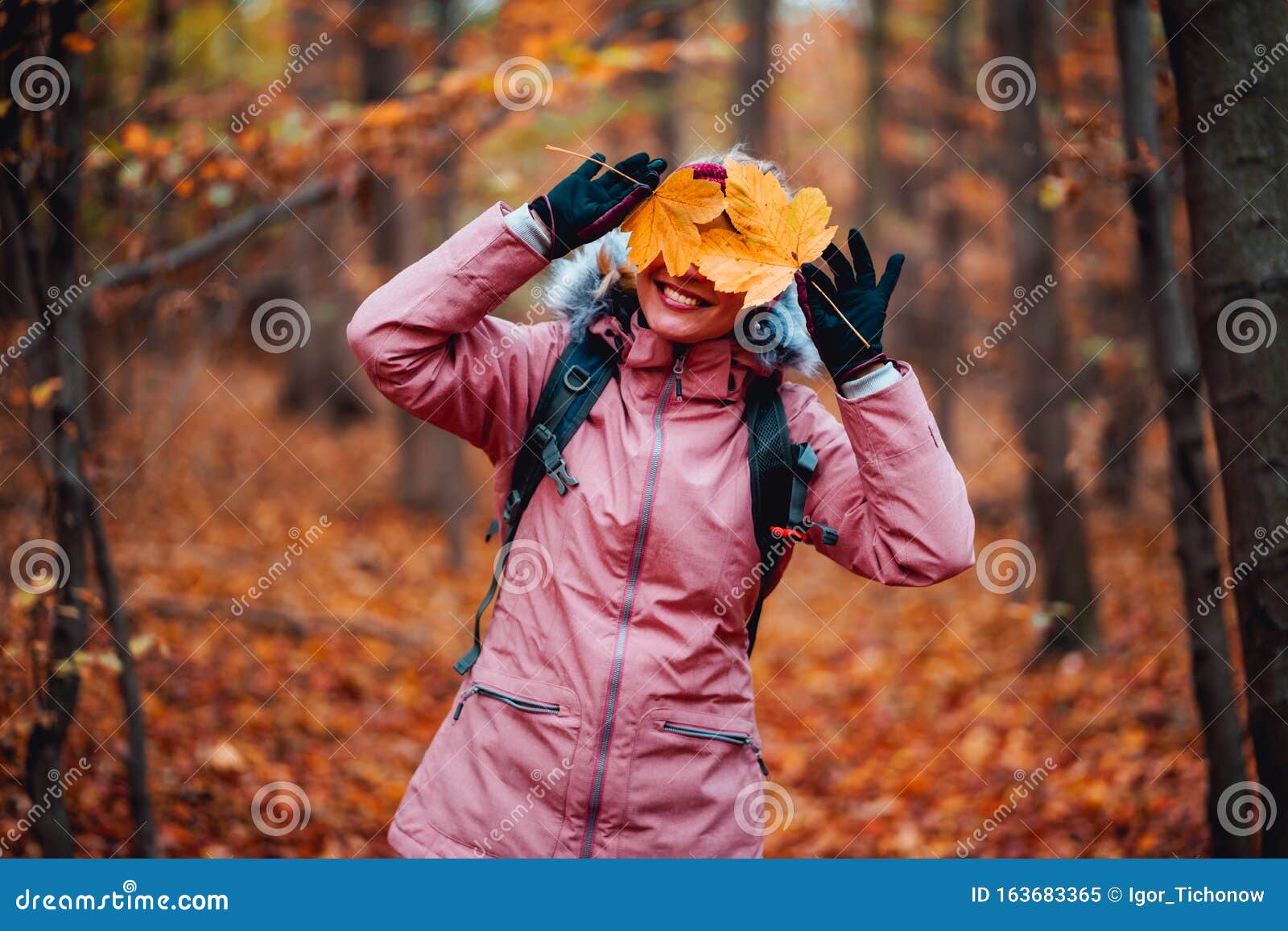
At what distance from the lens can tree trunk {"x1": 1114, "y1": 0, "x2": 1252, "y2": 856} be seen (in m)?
2.98

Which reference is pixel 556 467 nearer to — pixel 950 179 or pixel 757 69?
pixel 757 69

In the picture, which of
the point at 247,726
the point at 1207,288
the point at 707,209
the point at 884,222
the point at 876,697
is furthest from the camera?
the point at 884,222

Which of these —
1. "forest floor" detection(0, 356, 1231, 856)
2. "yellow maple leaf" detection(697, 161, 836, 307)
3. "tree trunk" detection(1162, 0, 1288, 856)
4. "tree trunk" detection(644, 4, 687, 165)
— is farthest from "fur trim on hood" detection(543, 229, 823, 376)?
"tree trunk" detection(644, 4, 687, 165)

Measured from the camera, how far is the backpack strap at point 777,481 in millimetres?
2086

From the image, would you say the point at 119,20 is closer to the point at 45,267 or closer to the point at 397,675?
the point at 45,267

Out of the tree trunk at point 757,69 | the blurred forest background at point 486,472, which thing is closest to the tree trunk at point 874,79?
the blurred forest background at point 486,472

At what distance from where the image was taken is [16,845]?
3.21 metres

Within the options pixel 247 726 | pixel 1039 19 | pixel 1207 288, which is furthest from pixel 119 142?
pixel 1039 19

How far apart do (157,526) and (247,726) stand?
308 centimetres

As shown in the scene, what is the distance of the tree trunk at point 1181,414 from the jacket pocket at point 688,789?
169 centimetres

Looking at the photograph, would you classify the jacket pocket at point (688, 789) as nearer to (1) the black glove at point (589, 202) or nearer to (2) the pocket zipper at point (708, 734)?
(2) the pocket zipper at point (708, 734)

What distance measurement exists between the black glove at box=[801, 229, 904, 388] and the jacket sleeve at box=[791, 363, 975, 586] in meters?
0.08

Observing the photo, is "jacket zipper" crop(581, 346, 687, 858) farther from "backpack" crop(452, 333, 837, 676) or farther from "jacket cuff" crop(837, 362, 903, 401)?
"jacket cuff" crop(837, 362, 903, 401)

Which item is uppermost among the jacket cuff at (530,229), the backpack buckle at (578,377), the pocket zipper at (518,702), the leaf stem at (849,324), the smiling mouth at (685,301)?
the jacket cuff at (530,229)
